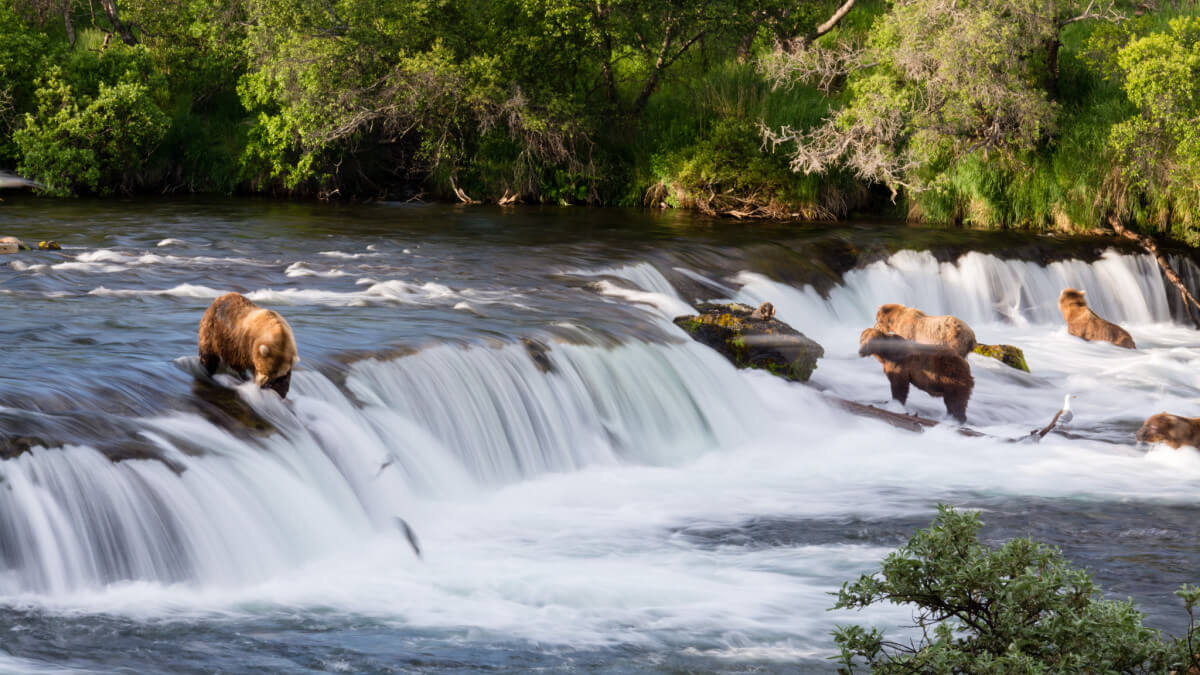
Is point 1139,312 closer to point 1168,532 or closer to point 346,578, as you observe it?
point 1168,532

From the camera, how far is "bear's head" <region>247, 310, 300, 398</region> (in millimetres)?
8305

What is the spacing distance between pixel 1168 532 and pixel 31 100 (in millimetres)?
24624

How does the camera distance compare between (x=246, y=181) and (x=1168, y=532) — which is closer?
(x=1168, y=532)

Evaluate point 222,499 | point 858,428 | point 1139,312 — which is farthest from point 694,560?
point 1139,312

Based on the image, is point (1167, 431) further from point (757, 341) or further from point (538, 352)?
point (538, 352)

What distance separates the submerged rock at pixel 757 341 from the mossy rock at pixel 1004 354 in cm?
216

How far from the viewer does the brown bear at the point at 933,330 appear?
12000mm

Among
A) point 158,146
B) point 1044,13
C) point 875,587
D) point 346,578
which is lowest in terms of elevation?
point 346,578

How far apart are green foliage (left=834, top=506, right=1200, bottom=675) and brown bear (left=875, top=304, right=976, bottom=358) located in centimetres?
775

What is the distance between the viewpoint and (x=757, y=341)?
42.2 ft

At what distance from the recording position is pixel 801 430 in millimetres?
11820

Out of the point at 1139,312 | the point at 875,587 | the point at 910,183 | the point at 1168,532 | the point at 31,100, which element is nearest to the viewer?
the point at 875,587

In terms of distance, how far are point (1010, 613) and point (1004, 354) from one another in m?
10.5

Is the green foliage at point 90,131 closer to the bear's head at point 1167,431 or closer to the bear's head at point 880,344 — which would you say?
the bear's head at point 880,344
